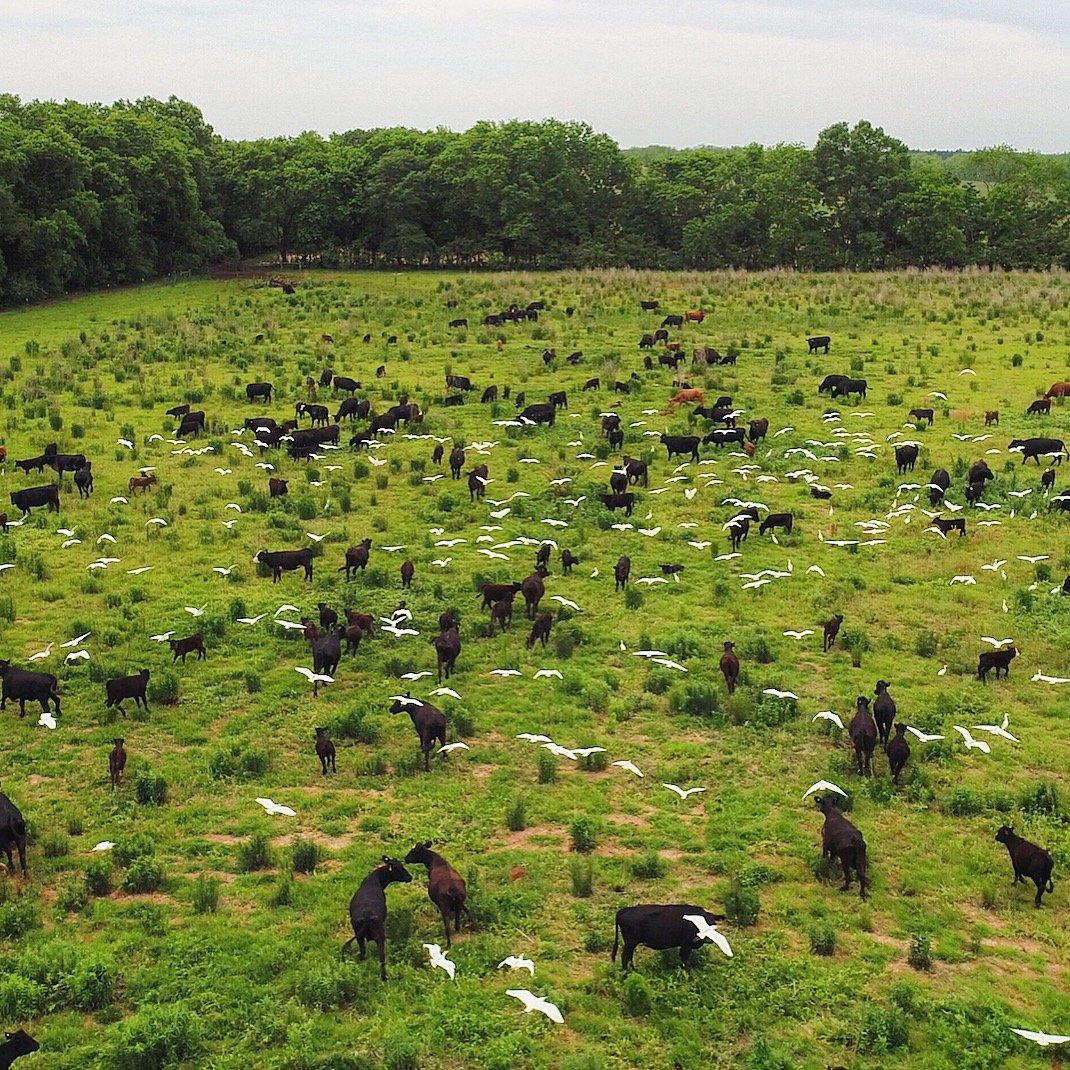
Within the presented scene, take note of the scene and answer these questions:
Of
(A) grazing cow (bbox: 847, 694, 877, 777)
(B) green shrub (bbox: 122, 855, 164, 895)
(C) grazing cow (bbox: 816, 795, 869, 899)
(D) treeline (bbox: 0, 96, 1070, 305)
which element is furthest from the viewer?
(D) treeline (bbox: 0, 96, 1070, 305)

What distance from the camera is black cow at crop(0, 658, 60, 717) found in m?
13.5

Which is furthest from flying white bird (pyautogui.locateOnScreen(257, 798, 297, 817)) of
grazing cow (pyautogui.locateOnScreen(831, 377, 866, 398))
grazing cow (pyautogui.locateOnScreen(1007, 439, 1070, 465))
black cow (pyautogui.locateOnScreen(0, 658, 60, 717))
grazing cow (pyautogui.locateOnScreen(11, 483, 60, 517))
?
grazing cow (pyautogui.locateOnScreen(831, 377, 866, 398))

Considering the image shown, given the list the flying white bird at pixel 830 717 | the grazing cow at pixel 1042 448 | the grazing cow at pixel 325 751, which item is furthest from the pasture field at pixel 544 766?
the grazing cow at pixel 1042 448

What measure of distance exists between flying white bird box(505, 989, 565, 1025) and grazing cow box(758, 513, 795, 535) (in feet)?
43.8

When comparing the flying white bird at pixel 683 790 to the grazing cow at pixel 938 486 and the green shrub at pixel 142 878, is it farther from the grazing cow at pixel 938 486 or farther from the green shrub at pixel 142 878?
the grazing cow at pixel 938 486

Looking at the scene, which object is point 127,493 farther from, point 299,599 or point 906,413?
point 906,413

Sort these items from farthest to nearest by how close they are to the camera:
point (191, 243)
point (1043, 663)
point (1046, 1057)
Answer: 1. point (191, 243)
2. point (1043, 663)
3. point (1046, 1057)

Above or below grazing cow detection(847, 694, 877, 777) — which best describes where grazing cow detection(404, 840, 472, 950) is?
below

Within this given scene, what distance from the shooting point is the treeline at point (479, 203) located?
197 ft

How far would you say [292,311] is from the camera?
50000 mm

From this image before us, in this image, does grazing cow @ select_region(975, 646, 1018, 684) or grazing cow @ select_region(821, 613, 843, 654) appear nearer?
grazing cow @ select_region(975, 646, 1018, 684)

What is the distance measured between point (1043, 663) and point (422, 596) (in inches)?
387

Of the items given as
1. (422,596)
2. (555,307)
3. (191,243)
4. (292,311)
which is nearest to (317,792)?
(422,596)

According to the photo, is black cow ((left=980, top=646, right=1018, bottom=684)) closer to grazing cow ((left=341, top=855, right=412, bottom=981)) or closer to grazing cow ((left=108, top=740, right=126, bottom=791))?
grazing cow ((left=341, top=855, right=412, bottom=981))
